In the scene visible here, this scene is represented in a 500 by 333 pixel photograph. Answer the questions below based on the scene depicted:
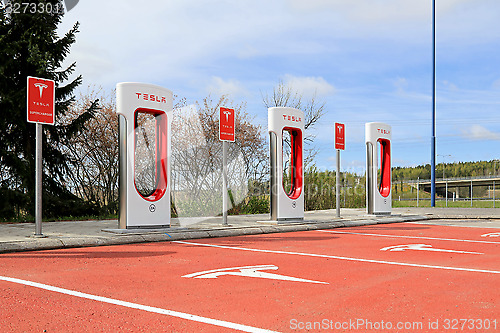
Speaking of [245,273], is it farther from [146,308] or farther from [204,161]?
[204,161]

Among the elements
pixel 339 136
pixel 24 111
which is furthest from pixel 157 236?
pixel 339 136

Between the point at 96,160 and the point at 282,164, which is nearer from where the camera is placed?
the point at 282,164

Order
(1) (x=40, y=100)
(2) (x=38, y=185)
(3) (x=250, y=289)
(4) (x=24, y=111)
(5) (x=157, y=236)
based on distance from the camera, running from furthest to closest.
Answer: (4) (x=24, y=111), (5) (x=157, y=236), (1) (x=40, y=100), (2) (x=38, y=185), (3) (x=250, y=289)

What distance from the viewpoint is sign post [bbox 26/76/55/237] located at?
9.44m

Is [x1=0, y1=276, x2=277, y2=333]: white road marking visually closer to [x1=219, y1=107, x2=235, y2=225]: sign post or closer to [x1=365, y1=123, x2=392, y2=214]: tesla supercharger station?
[x1=219, y1=107, x2=235, y2=225]: sign post

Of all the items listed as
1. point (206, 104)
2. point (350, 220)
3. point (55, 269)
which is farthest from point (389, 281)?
point (206, 104)

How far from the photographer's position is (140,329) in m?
3.84

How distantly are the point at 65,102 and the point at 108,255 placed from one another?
8.66 metres

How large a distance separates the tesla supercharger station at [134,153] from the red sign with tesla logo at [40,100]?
1453mm

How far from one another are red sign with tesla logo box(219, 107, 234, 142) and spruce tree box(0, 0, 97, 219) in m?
5.00

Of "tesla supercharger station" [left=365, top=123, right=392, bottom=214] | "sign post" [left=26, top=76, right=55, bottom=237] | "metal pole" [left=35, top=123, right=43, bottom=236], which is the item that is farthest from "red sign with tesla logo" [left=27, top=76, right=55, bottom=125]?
"tesla supercharger station" [left=365, top=123, right=392, bottom=214]

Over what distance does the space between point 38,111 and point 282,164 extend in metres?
6.81

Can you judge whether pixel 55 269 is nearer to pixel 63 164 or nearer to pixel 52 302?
pixel 52 302

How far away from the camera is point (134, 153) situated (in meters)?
10.7
